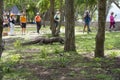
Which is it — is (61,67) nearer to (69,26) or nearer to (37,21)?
(69,26)

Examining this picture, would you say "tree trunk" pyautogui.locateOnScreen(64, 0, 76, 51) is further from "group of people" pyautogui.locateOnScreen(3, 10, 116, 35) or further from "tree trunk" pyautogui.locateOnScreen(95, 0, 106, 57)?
"group of people" pyautogui.locateOnScreen(3, 10, 116, 35)

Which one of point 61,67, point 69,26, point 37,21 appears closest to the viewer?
point 61,67

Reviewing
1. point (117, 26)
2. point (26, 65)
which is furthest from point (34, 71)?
point (117, 26)

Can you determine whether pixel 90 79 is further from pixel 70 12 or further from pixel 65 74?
pixel 70 12

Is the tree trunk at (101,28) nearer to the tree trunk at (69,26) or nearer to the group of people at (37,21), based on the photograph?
the tree trunk at (69,26)

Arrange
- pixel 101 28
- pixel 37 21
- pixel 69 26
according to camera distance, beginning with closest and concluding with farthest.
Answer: pixel 101 28, pixel 69 26, pixel 37 21

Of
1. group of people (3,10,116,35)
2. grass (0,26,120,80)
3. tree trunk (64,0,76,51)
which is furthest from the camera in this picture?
group of people (3,10,116,35)

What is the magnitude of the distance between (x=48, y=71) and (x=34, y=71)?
43 cm

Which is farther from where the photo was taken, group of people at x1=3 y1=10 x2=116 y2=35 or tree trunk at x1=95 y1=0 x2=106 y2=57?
group of people at x1=3 y1=10 x2=116 y2=35

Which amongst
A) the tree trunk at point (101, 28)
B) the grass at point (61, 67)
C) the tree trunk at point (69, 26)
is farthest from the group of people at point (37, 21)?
the tree trunk at point (101, 28)

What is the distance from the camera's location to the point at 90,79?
9680 millimetres

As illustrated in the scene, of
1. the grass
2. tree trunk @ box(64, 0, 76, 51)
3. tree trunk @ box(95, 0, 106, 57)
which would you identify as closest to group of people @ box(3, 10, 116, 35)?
tree trunk @ box(64, 0, 76, 51)

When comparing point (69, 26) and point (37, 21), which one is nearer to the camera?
point (69, 26)

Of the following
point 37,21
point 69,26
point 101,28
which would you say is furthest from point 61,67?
point 37,21
